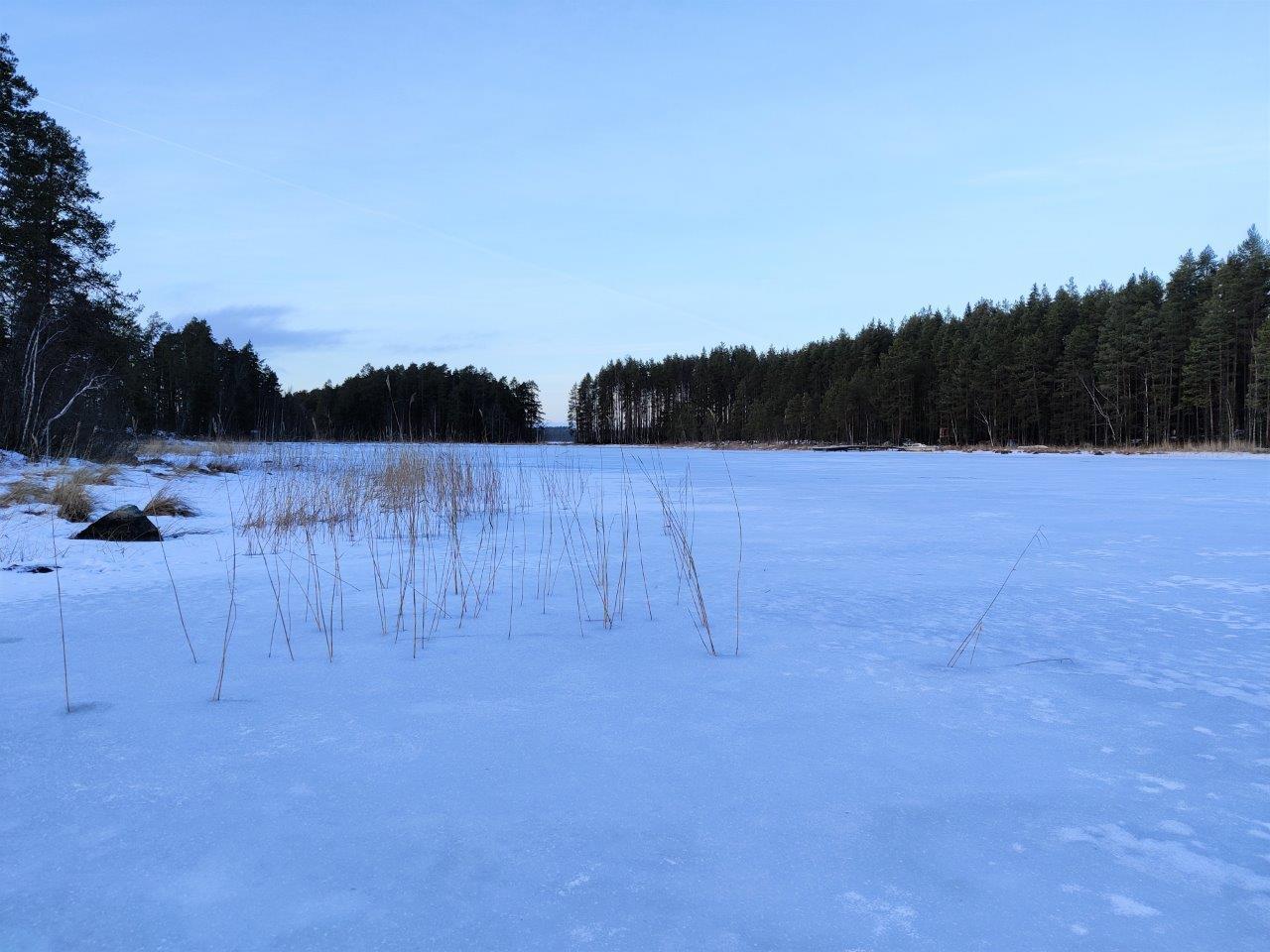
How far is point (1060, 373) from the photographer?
105ft

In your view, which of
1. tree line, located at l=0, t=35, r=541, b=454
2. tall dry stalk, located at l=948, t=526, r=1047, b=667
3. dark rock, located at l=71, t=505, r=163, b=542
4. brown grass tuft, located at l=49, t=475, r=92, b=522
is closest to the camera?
tall dry stalk, located at l=948, t=526, r=1047, b=667

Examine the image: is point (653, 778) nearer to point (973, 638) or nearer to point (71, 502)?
point (973, 638)

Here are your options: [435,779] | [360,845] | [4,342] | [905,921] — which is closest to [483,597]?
[435,779]

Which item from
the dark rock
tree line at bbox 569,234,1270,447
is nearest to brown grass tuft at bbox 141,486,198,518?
the dark rock

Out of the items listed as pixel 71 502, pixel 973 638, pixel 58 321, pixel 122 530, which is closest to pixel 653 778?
pixel 973 638

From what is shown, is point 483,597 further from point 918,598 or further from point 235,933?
point 235,933

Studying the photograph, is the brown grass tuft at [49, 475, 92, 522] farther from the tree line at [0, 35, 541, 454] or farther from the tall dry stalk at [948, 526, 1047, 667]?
the tall dry stalk at [948, 526, 1047, 667]

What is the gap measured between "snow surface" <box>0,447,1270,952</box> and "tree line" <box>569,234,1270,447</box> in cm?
1656

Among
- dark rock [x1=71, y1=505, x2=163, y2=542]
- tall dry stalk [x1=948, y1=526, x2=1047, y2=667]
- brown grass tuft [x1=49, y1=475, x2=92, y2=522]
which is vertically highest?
brown grass tuft [x1=49, y1=475, x2=92, y2=522]

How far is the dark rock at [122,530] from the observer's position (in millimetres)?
4234

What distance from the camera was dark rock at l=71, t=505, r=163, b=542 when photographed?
13.9ft

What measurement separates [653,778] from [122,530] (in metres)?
4.32

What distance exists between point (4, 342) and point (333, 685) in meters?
12.8

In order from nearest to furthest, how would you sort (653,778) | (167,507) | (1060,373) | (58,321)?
(653,778) → (167,507) → (58,321) → (1060,373)
